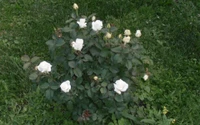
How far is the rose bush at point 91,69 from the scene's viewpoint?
7.64ft

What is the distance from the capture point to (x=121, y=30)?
3.40m

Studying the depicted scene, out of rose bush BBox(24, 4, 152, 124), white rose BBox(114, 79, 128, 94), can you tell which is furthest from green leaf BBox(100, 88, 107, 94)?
white rose BBox(114, 79, 128, 94)

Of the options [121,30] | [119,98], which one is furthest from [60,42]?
[121,30]

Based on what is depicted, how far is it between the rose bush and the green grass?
A: 329 millimetres

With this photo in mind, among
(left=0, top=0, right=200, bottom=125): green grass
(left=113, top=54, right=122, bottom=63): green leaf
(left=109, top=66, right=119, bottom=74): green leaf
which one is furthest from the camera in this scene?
(left=0, top=0, right=200, bottom=125): green grass

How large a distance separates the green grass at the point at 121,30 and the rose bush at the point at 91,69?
0.33 m

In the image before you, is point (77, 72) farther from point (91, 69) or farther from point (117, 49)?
point (117, 49)

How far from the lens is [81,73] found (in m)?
2.34

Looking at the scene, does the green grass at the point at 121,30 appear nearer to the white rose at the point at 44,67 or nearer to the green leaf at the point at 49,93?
the green leaf at the point at 49,93

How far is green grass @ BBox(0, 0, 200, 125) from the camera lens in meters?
2.81

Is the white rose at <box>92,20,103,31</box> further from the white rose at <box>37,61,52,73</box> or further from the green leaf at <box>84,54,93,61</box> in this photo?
the white rose at <box>37,61,52,73</box>

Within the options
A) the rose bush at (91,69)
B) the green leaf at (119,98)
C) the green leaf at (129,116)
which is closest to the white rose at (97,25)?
the rose bush at (91,69)

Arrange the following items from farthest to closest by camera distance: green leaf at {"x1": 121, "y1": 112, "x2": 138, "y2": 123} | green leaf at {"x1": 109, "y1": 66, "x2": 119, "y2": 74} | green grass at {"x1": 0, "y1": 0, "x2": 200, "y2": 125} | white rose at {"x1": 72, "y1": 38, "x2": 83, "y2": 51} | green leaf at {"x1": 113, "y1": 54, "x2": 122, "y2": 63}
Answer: green grass at {"x1": 0, "y1": 0, "x2": 200, "y2": 125} → green leaf at {"x1": 121, "y1": 112, "x2": 138, "y2": 123} → green leaf at {"x1": 109, "y1": 66, "x2": 119, "y2": 74} → green leaf at {"x1": 113, "y1": 54, "x2": 122, "y2": 63} → white rose at {"x1": 72, "y1": 38, "x2": 83, "y2": 51}

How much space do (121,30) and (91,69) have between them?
1.07 m
